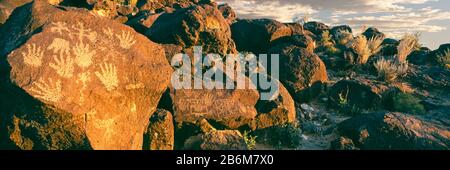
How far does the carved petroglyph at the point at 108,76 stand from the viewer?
5871 millimetres

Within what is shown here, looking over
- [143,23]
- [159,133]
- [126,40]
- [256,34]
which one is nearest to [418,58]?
[256,34]

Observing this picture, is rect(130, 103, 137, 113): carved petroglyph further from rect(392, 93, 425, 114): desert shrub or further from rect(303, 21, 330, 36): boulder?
rect(303, 21, 330, 36): boulder

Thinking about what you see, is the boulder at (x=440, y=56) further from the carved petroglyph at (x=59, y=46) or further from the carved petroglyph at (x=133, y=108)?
the carved petroglyph at (x=59, y=46)

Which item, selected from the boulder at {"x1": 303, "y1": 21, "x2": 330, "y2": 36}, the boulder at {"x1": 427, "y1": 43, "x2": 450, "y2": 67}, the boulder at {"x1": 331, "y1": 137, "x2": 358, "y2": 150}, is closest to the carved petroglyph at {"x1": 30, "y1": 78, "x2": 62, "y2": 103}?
the boulder at {"x1": 331, "y1": 137, "x2": 358, "y2": 150}

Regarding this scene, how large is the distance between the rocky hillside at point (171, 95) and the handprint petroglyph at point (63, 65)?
1 cm

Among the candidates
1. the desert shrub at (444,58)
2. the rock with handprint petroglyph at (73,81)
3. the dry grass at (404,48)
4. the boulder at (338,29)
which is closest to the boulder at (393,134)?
the rock with handprint petroglyph at (73,81)

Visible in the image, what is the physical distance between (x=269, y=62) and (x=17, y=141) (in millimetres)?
6725

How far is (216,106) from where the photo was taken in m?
7.79

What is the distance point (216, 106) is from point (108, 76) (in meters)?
2.42

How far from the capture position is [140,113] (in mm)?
6484

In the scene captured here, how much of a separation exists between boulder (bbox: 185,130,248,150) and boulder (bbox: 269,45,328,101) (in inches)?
140

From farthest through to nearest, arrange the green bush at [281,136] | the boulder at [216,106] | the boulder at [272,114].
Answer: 1. the boulder at [272,114]
2. the green bush at [281,136]
3. the boulder at [216,106]

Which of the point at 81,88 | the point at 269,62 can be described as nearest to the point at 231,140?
the point at 81,88

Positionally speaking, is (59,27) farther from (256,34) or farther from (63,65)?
(256,34)
